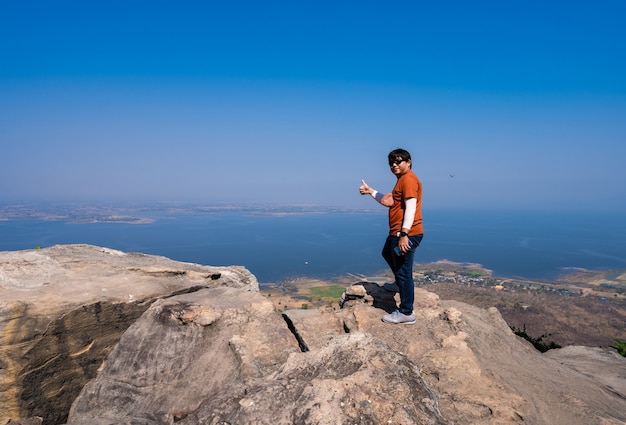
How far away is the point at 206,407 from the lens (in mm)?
3910

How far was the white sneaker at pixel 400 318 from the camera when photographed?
681 centimetres

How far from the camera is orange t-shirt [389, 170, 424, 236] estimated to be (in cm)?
620

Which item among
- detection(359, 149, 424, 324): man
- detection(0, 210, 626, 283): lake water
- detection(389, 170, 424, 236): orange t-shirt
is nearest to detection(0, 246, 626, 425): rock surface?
detection(359, 149, 424, 324): man

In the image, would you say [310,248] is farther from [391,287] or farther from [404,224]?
[404,224]

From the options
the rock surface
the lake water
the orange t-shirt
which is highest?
the orange t-shirt

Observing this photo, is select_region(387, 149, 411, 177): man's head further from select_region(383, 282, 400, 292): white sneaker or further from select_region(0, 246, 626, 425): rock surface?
select_region(383, 282, 400, 292): white sneaker

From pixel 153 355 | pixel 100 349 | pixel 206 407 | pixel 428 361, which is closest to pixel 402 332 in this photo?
pixel 428 361

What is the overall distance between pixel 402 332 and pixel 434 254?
11912cm

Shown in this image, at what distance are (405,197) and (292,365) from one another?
338 cm

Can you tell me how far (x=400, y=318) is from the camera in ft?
22.4

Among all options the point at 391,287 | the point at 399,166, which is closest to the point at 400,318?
the point at 391,287

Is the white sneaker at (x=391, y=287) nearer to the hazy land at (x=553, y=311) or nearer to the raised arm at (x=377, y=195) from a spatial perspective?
the hazy land at (x=553, y=311)

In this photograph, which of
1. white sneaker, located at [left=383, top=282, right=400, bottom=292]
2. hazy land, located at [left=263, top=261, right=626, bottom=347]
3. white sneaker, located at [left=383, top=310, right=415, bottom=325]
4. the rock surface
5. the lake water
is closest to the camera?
the rock surface

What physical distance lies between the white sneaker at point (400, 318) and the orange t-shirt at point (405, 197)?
165 cm
